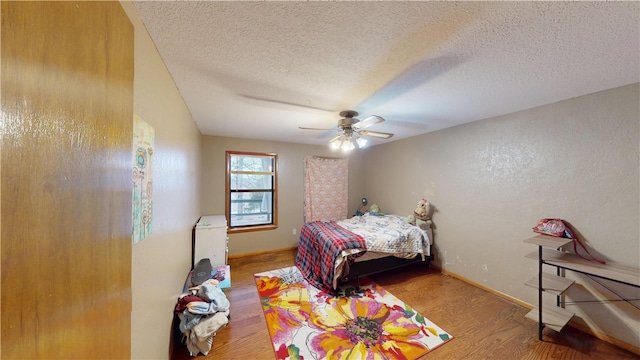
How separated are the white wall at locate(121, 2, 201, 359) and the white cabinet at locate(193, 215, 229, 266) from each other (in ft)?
2.97

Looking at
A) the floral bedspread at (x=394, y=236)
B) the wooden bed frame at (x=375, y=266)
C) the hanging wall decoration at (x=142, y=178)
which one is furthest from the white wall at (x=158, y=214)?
the floral bedspread at (x=394, y=236)

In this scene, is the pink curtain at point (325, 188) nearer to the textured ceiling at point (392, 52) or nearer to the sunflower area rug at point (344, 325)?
the sunflower area rug at point (344, 325)

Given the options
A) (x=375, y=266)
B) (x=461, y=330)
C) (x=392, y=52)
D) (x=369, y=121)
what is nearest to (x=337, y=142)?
(x=369, y=121)

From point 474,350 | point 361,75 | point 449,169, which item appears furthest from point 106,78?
point 449,169

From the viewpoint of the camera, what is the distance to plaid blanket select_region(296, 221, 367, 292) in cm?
266

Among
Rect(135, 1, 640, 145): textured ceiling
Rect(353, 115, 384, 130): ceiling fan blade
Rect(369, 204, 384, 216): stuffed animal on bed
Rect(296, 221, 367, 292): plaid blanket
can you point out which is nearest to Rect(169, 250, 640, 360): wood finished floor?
Rect(296, 221, 367, 292): plaid blanket

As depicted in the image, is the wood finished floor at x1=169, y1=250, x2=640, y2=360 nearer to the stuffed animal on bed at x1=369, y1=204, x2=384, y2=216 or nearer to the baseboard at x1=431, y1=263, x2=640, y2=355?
the baseboard at x1=431, y1=263, x2=640, y2=355

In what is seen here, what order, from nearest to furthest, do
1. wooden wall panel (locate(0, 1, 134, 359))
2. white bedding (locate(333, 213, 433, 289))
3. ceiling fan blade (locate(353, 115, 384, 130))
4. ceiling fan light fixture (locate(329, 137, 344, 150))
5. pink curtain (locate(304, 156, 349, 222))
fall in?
wooden wall panel (locate(0, 1, 134, 359))
ceiling fan blade (locate(353, 115, 384, 130))
ceiling fan light fixture (locate(329, 137, 344, 150))
white bedding (locate(333, 213, 433, 289))
pink curtain (locate(304, 156, 349, 222))

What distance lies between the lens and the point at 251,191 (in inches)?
161

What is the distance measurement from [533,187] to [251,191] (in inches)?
164

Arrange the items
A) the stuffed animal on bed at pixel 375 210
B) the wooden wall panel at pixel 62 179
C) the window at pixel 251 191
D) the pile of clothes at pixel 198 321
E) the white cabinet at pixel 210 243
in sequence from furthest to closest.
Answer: the stuffed animal on bed at pixel 375 210 < the window at pixel 251 191 < the white cabinet at pixel 210 243 < the pile of clothes at pixel 198 321 < the wooden wall panel at pixel 62 179

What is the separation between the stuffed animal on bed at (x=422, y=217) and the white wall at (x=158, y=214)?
326 cm

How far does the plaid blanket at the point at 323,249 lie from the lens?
8.72 feet

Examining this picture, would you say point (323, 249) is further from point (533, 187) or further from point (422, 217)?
point (533, 187)
